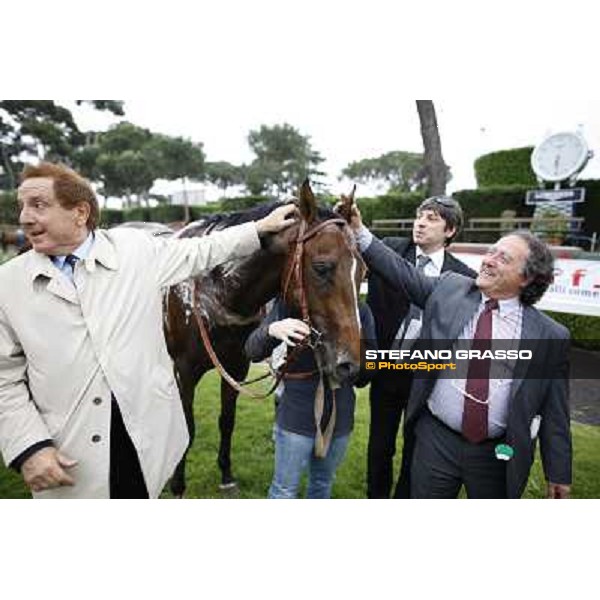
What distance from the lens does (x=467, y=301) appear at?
6.25 feet

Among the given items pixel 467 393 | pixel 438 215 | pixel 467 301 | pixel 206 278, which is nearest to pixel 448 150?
pixel 438 215

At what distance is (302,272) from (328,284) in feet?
0.43

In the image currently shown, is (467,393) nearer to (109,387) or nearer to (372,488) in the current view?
(372,488)

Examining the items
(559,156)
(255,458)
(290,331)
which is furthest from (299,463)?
(559,156)

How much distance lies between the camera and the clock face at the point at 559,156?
2043 millimetres

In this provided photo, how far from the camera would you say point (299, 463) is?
202 cm

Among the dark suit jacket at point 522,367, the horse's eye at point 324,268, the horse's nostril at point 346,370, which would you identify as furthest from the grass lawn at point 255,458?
the horse's eye at point 324,268

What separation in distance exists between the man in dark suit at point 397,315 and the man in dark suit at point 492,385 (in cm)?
13

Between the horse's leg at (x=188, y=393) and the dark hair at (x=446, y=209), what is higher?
the dark hair at (x=446, y=209)

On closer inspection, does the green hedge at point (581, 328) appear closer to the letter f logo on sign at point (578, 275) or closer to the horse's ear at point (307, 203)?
the letter f logo on sign at point (578, 275)

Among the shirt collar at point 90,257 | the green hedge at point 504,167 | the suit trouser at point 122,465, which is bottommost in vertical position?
the suit trouser at point 122,465

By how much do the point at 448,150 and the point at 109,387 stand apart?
1.81m

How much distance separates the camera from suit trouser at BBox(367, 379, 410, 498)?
2334mm
